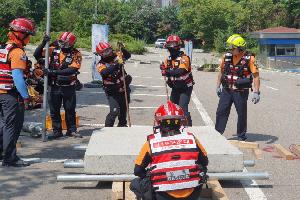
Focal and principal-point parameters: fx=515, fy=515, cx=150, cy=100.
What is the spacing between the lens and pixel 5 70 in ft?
23.3

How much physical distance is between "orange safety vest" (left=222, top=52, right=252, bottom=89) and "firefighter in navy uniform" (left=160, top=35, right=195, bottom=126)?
662 millimetres

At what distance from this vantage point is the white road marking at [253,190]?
624 centimetres

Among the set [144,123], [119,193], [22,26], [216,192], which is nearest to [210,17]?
[144,123]

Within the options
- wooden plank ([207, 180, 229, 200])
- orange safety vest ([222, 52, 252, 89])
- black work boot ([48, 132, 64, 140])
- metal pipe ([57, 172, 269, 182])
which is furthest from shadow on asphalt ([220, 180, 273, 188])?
black work boot ([48, 132, 64, 140])

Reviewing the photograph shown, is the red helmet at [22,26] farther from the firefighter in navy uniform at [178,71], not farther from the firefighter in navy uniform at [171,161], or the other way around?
the firefighter in navy uniform at [171,161]

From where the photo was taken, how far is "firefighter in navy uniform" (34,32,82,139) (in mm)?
9117

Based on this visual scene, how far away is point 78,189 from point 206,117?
6.53 metres

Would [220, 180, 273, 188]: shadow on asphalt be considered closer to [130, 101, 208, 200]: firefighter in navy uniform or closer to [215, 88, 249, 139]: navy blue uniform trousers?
[130, 101, 208, 200]: firefighter in navy uniform

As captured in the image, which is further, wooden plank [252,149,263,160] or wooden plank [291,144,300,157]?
wooden plank [291,144,300,157]

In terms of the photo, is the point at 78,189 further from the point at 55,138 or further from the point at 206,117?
the point at 206,117

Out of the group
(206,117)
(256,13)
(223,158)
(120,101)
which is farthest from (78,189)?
(256,13)

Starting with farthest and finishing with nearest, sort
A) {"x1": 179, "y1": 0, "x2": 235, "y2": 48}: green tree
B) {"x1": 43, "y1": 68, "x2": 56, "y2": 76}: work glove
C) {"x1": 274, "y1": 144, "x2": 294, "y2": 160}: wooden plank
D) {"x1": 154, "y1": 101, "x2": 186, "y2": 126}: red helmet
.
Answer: {"x1": 179, "y1": 0, "x2": 235, "y2": 48}: green tree, {"x1": 43, "y1": 68, "x2": 56, "y2": 76}: work glove, {"x1": 274, "y1": 144, "x2": 294, "y2": 160}: wooden plank, {"x1": 154, "y1": 101, "x2": 186, "y2": 126}: red helmet

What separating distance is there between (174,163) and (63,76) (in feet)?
16.8

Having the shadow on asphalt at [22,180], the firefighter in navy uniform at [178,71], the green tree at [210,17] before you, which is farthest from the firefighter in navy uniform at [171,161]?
the green tree at [210,17]
